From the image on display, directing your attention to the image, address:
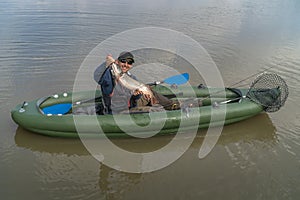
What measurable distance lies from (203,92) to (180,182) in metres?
2.27

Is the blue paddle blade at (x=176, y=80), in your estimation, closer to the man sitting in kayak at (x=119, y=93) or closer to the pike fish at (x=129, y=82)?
the man sitting in kayak at (x=119, y=93)

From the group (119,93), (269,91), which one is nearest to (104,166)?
(119,93)

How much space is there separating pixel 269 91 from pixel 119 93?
9.93ft

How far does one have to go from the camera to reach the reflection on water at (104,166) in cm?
396

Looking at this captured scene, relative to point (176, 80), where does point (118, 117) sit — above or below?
below

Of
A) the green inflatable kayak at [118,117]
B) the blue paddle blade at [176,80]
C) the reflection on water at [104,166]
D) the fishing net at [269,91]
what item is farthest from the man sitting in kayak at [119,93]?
the fishing net at [269,91]

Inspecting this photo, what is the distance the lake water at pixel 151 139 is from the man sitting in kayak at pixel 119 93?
67 cm

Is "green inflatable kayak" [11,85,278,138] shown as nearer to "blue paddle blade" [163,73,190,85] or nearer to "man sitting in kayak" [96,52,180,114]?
"man sitting in kayak" [96,52,180,114]

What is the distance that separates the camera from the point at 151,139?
4.94 meters

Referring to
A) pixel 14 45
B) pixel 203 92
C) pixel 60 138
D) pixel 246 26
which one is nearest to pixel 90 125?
pixel 60 138

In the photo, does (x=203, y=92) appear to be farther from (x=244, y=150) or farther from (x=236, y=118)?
(x=244, y=150)

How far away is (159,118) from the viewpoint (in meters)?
4.73

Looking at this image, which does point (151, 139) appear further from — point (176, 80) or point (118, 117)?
point (176, 80)

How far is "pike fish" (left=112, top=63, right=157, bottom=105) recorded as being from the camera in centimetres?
452
